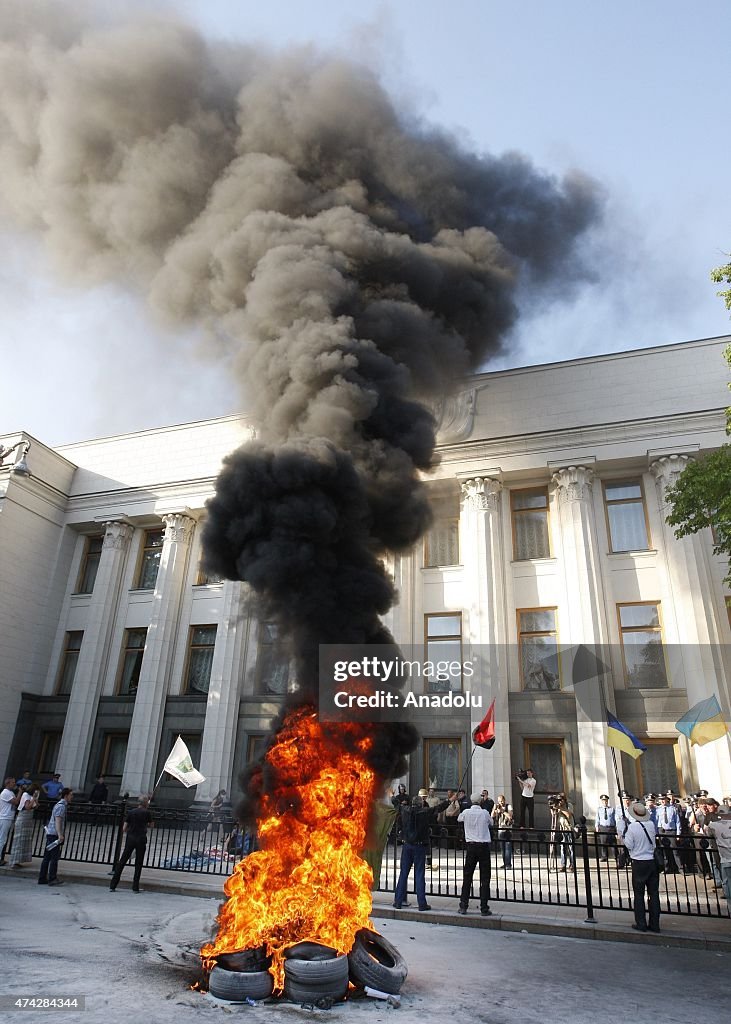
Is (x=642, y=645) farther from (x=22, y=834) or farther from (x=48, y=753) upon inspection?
(x=48, y=753)

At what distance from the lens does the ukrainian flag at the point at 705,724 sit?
14.0 meters

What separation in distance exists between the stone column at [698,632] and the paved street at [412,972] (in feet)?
31.9

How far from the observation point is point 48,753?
76.6ft

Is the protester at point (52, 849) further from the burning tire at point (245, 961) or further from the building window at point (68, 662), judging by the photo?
the building window at point (68, 662)

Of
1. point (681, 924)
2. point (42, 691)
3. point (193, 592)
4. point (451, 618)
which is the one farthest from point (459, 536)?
point (42, 691)

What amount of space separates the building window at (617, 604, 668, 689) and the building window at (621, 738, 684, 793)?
1.53 metres

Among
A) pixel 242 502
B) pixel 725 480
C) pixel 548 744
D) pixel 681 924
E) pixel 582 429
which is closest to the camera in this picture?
pixel 242 502

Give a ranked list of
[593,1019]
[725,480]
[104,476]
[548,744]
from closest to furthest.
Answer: [593,1019] → [725,480] → [548,744] → [104,476]

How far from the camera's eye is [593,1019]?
4.88 m

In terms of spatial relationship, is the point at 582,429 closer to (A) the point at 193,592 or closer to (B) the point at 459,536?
(B) the point at 459,536

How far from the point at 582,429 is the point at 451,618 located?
7.07 metres

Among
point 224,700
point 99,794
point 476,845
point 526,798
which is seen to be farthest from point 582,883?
point 99,794

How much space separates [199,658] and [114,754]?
169 inches

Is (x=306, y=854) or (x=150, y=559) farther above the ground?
(x=150, y=559)
